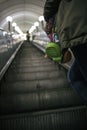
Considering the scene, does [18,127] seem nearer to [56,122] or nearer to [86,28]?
[56,122]

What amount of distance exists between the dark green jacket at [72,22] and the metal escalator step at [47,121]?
6.04 ft

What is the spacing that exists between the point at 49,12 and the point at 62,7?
0.18m

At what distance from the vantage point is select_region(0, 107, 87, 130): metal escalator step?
3.36 m

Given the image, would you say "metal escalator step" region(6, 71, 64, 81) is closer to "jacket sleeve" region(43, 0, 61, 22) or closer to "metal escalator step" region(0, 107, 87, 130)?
"metal escalator step" region(0, 107, 87, 130)

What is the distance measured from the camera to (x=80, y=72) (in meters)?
2.15

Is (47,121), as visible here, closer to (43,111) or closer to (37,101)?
(43,111)

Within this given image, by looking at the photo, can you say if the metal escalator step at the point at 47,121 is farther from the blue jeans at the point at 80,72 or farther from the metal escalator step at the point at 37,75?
the metal escalator step at the point at 37,75

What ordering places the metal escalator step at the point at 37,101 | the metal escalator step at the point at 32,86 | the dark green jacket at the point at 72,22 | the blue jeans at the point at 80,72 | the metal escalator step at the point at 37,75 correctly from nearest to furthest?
the dark green jacket at the point at 72,22 < the blue jeans at the point at 80,72 < the metal escalator step at the point at 37,101 < the metal escalator step at the point at 32,86 < the metal escalator step at the point at 37,75

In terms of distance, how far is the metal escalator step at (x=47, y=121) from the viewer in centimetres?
336

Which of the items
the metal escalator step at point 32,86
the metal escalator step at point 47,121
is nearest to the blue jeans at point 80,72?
the metal escalator step at point 47,121

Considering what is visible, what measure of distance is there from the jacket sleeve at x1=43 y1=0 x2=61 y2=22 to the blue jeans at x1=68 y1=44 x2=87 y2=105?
332 millimetres

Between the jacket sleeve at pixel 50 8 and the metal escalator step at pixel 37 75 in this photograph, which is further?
the metal escalator step at pixel 37 75

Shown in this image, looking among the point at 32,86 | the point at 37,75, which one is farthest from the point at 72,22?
the point at 37,75

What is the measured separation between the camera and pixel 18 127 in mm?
3391
